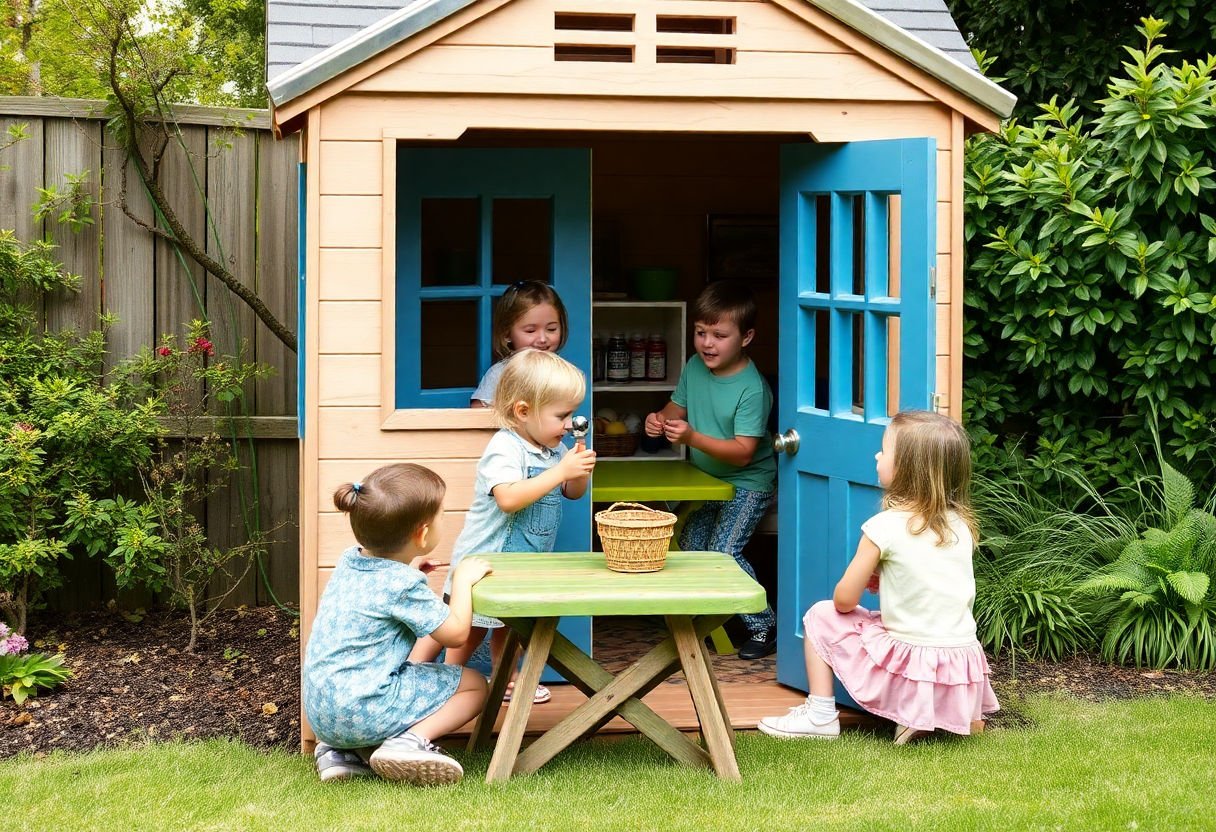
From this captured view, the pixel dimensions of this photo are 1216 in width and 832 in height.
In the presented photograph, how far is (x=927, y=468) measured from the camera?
15.3ft

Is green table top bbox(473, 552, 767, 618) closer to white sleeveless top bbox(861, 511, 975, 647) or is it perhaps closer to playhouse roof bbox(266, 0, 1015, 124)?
white sleeveless top bbox(861, 511, 975, 647)

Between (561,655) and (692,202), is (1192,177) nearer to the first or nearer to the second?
(692,202)

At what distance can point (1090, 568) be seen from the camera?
636cm

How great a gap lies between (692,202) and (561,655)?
11.5 feet

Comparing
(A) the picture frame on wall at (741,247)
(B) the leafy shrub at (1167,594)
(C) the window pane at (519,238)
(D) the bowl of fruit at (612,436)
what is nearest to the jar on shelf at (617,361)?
(D) the bowl of fruit at (612,436)

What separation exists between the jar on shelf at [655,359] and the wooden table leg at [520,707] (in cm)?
303

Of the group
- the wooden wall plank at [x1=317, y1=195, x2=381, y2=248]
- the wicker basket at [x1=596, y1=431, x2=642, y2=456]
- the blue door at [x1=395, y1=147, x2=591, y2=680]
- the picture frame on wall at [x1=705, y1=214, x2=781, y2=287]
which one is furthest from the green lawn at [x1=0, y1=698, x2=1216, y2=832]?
the picture frame on wall at [x1=705, y1=214, x2=781, y2=287]

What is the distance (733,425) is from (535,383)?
1718 millimetres

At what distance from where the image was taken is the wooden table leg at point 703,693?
4375mm

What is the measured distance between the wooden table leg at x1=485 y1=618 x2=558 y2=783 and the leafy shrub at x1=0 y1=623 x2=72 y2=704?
6.97 feet

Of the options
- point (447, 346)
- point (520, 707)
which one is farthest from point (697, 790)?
point (447, 346)

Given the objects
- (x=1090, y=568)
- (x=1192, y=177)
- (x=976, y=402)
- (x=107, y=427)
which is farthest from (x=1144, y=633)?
(x=107, y=427)

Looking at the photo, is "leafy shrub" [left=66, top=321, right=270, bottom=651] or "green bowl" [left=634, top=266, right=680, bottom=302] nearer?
"leafy shrub" [left=66, top=321, right=270, bottom=651]

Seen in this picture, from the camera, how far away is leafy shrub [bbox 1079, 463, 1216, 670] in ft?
19.4
